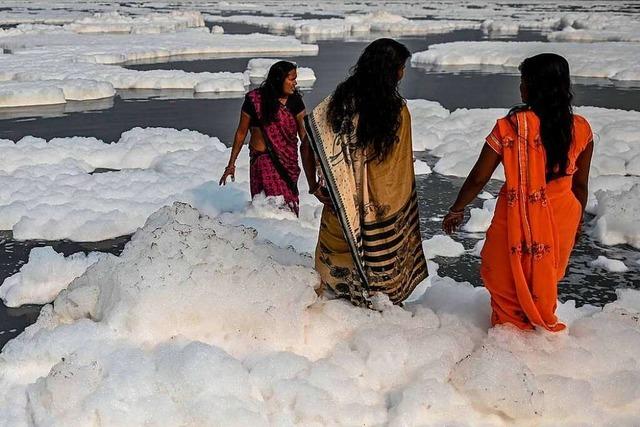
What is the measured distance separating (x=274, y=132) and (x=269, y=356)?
2212 mm

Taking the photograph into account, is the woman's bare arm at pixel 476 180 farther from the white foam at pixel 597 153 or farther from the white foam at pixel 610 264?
the white foam at pixel 597 153

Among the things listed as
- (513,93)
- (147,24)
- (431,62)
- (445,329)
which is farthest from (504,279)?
(147,24)

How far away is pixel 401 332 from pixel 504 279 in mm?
484

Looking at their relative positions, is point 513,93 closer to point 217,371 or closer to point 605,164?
point 605,164

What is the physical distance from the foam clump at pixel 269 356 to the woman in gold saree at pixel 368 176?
19cm

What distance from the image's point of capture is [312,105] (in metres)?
10.9

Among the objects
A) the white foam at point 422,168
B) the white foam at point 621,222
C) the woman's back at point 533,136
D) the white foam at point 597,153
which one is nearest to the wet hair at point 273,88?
the white foam at point 597,153

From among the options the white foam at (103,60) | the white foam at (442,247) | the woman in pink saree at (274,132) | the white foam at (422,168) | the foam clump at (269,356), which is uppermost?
the woman in pink saree at (274,132)

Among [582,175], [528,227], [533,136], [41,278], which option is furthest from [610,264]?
[41,278]

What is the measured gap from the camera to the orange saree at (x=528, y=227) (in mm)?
2623

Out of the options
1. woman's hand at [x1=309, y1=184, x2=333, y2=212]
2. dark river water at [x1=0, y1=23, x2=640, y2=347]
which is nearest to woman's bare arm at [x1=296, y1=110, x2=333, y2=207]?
woman's hand at [x1=309, y1=184, x2=333, y2=212]

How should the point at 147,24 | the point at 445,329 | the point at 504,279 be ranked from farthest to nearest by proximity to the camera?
the point at 147,24, the point at 445,329, the point at 504,279

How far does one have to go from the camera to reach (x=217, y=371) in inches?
105

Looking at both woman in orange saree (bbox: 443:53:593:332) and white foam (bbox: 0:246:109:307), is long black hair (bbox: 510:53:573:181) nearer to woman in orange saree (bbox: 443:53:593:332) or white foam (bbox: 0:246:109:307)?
woman in orange saree (bbox: 443:53:593:332)
